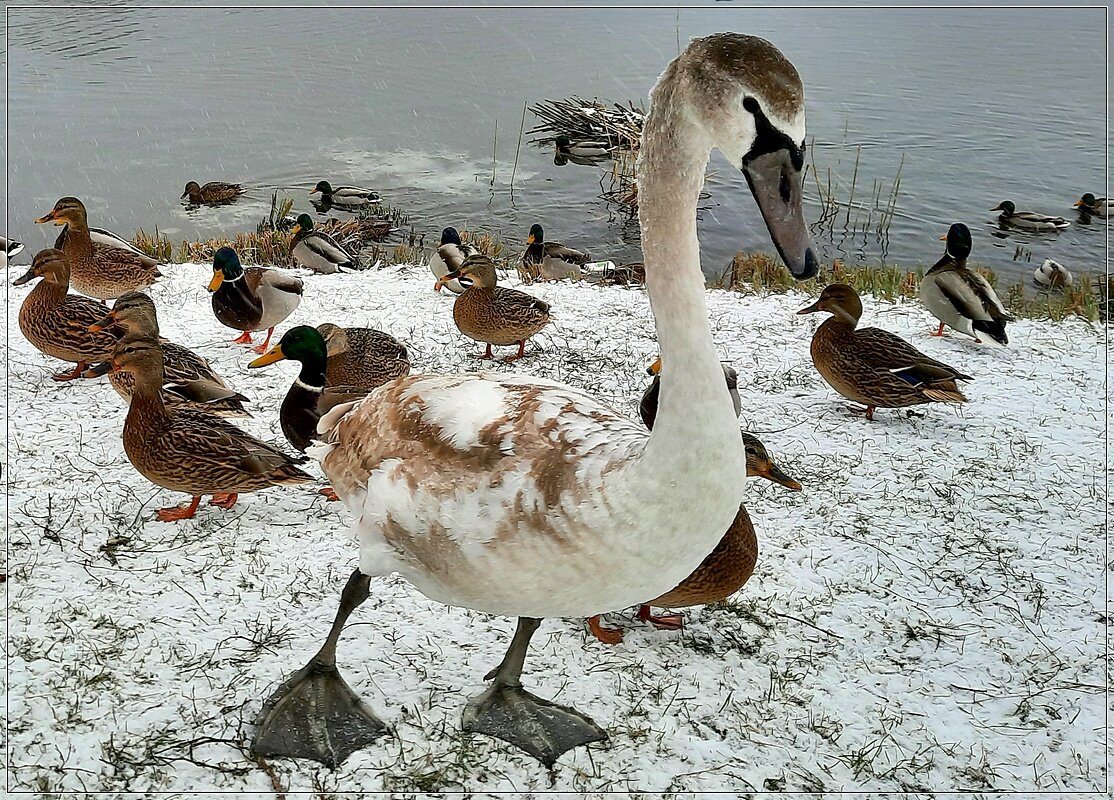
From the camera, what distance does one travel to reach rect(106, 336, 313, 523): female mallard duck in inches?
171

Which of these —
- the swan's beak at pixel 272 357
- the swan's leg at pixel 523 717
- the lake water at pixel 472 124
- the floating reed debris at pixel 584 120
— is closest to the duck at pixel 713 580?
the swan's leg at pixel 523 717

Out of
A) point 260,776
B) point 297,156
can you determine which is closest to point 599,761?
point 260,776

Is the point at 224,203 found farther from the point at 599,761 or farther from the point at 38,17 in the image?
the point at 38,17

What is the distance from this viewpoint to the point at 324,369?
→ 206 inches

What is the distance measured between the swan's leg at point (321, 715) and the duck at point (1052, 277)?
11926mm

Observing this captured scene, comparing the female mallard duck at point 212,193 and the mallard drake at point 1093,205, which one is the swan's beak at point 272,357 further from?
the mallard drake at point 1093,205

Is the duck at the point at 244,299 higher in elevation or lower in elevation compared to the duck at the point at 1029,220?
higher

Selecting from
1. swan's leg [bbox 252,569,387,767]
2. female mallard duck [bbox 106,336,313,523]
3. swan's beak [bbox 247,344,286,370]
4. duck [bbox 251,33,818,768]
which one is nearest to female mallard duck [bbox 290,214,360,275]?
swan's beak [bbox 247,344,286,370]

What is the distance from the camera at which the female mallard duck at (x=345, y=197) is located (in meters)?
15.0

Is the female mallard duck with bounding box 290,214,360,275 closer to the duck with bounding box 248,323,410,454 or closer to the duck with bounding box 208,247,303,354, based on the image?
the duck with bounding box 208,247,303,354

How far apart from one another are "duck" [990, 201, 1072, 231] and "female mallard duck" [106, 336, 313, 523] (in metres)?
14.1

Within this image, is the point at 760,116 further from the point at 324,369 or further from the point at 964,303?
the point at 964,303

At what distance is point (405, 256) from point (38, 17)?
77.9 feet

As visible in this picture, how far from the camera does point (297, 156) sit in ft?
60.0
